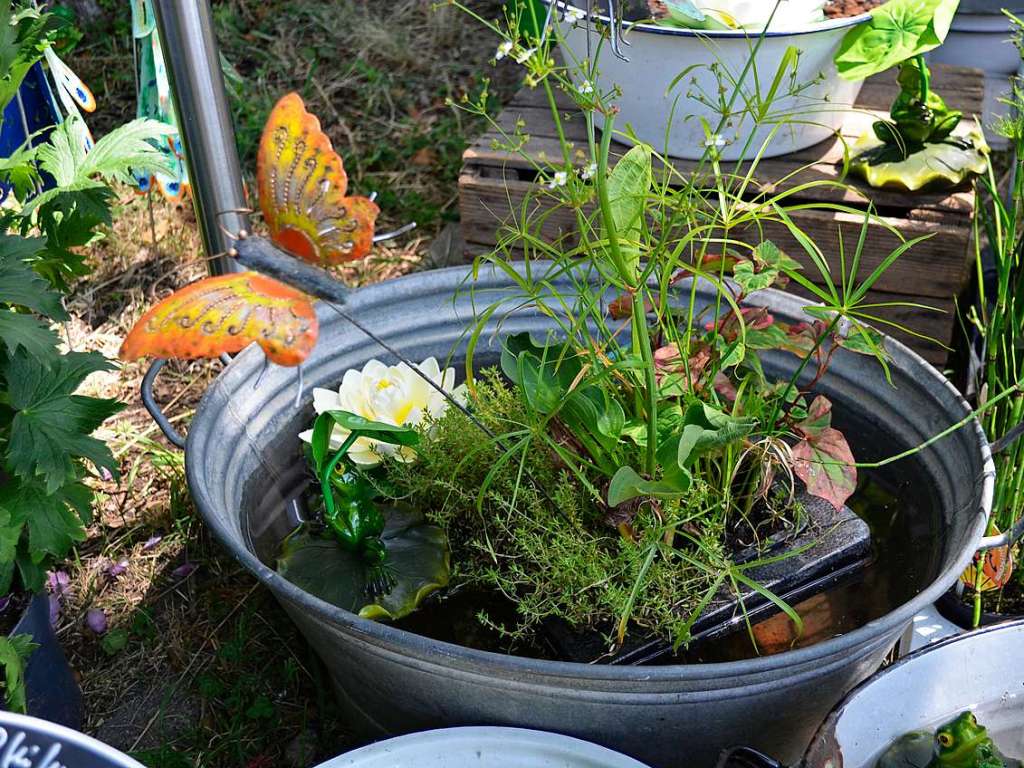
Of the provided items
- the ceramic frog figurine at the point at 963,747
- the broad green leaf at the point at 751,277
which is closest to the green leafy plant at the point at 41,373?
the broad green leaf at the point at 751,277

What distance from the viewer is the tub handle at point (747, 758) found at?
970 mm

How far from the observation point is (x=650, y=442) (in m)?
1.08

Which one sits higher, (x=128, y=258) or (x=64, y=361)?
(x=64, y=361)

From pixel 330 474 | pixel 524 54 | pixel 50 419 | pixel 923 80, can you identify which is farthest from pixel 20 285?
pixel 923 80

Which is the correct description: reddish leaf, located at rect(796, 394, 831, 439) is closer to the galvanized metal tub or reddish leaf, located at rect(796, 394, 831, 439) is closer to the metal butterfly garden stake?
the galvanized metal tub

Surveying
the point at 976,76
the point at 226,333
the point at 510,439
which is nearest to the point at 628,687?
the point at 510,439

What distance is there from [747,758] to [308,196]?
684 mm

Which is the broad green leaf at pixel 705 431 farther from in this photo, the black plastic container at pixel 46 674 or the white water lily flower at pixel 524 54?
the black plastic container at pixel 46 674

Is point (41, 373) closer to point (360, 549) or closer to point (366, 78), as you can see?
point (360, 549)

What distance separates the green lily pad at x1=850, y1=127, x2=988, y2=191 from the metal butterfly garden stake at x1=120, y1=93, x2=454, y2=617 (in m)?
0.92

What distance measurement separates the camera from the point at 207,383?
2.09 metres

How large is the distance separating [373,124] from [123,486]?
1.41 meters

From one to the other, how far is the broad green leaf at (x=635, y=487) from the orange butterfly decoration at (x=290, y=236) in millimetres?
325

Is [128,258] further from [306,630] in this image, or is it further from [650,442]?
[650,442]
